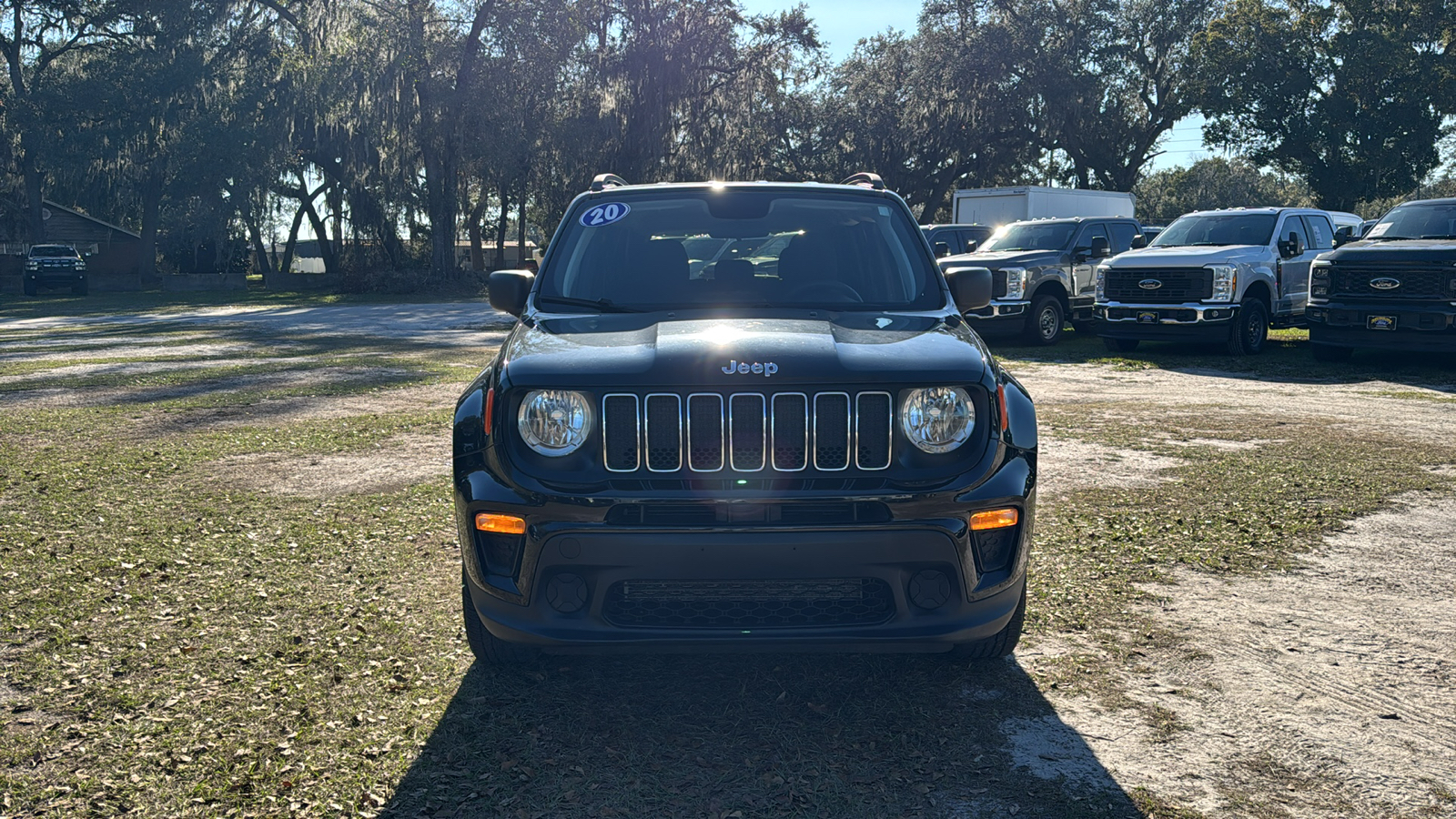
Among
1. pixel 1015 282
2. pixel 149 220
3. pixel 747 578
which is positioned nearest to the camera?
pixel 747 578

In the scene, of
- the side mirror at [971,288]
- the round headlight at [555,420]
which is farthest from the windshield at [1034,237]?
the round headlight at [555,420]

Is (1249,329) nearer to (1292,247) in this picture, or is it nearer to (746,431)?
(1292,247)

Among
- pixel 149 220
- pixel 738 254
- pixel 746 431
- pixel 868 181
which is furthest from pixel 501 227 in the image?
pixel 746 431

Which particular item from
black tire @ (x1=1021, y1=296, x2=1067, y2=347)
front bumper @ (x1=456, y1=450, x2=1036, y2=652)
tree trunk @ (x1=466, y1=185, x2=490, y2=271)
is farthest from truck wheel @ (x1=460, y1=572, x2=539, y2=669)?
tree trunk @ (x1=466, y1=185, x2=490, y2=271)

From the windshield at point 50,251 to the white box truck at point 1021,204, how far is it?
1170 inches

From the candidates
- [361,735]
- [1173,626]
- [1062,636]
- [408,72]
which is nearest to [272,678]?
[361,735]

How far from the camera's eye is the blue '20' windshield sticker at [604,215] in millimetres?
5211

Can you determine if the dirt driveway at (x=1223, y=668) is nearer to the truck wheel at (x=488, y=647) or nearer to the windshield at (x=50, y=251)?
the truck wheel at (x=488, y=647)

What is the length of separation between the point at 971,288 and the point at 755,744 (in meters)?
2.29

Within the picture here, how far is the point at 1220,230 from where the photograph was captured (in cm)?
1711

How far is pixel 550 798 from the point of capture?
3363 millimetres

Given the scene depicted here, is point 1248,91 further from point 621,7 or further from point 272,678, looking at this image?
point 272,678

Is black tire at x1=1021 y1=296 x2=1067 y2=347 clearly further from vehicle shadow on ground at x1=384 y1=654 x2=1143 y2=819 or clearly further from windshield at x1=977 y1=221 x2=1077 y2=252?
vehicle shadow on ground at x1=384 y1=654 x2=1143 y2=819

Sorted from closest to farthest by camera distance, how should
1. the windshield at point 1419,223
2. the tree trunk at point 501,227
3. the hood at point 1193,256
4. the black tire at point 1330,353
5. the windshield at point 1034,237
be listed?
the windshield at point 1419,223, the black tire at point 1330,353, the hood at point 1193,256, the windshield at point 1034,237, the tree trunk at point 501,227
